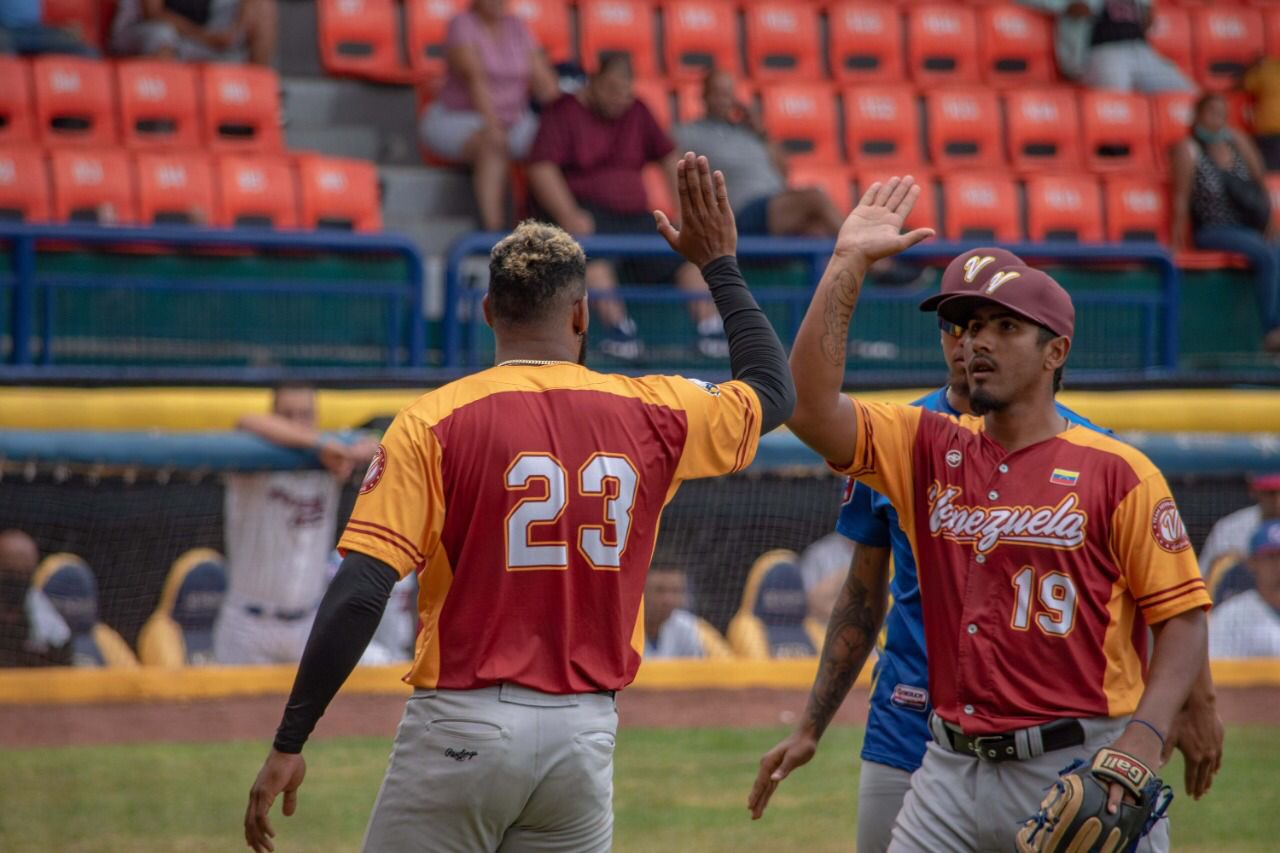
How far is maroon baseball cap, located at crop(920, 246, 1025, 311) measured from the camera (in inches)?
137

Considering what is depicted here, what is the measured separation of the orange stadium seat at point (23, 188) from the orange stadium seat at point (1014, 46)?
8.15m

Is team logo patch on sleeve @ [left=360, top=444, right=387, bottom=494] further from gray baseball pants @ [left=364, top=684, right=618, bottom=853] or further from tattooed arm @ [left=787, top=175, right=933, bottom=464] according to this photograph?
tattooed arm @ [left=787, top=175, right=933, bottom=464]

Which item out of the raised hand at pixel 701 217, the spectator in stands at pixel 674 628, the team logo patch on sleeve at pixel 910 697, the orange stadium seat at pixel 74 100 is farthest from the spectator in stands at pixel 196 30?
the team logo patch on sleeve at pixel 910 697

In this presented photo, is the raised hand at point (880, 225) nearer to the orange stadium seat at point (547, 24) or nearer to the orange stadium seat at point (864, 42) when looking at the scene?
→ the orange stadium seat at point (547, 24)

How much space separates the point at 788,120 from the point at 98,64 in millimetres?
5291

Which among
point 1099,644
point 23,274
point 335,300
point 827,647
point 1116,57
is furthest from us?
point 1116,57

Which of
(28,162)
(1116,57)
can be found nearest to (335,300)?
(28,162)

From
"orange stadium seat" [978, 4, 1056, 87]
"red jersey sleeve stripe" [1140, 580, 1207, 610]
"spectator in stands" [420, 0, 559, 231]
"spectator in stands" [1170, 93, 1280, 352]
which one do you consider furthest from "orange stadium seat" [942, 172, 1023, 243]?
"red jersey sleeve stripe" [1140, 580, 1207, 610]

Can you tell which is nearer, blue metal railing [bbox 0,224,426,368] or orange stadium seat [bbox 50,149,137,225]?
blue metal railing [bbox 0,224,426,368]

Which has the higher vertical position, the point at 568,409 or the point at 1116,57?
the point at 1116,57

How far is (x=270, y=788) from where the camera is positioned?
3107mm

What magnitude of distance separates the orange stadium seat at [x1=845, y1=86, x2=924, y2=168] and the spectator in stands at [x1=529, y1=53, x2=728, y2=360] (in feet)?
8.62

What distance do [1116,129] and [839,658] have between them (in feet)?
35.3

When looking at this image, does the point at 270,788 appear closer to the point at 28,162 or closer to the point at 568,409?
the point at 568,409
